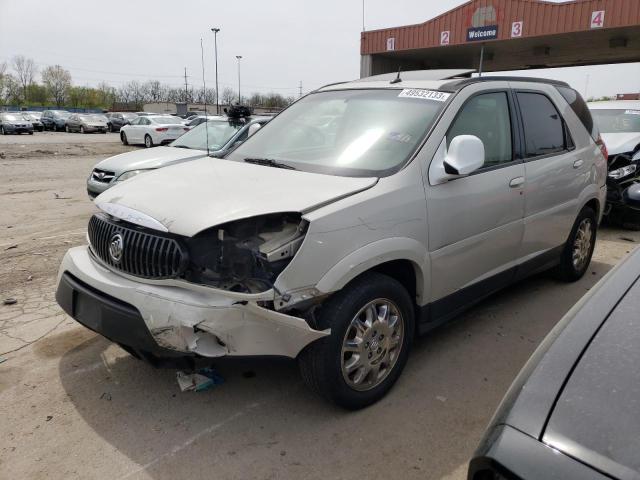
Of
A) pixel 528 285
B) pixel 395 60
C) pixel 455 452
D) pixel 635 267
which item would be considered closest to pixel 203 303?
pixel 455 452

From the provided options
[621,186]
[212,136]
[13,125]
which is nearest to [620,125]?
[621,186]

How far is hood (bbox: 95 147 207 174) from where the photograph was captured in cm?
752

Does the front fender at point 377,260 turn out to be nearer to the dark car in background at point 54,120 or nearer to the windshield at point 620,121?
the windshield at point 620,121

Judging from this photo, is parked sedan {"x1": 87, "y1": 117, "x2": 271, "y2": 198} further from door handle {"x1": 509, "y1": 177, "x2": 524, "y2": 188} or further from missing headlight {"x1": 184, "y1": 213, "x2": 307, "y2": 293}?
missing headlight {"x1": 184, "y1": 213, "x2": 307, "y2": 293}

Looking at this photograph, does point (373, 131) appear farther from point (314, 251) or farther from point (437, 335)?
point (437, 335)

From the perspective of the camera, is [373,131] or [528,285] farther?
[528,285]

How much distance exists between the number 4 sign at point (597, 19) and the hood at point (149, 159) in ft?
53.5

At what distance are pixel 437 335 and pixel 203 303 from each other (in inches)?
83.6

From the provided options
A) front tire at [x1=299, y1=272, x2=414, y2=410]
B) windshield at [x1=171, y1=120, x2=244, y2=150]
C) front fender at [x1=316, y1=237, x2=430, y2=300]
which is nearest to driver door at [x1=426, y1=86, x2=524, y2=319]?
front fender at [x1=316, y1=237, x2=430, y2=300]

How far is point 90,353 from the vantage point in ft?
11.6

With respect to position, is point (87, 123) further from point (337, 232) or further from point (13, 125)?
point (337, 232)

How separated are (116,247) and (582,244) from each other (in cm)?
431

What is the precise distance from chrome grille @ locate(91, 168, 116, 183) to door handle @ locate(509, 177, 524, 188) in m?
Result: 6.14

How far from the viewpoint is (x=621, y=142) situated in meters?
7.77
